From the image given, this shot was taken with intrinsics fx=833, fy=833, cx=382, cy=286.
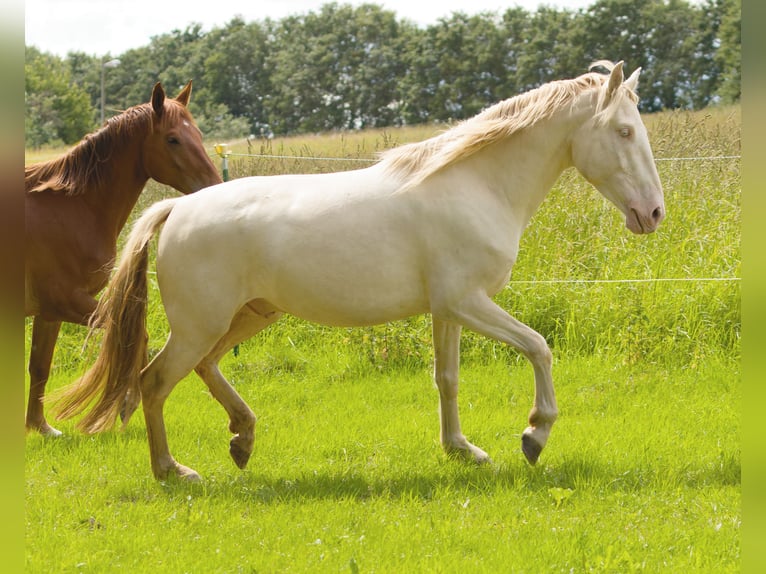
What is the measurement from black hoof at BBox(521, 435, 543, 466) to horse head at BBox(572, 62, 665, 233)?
4.20 feet

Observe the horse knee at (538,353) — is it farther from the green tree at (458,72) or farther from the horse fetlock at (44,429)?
the green tree at (458,72)

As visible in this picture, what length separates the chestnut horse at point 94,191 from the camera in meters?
5.53

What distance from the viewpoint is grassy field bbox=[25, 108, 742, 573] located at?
3.68 m

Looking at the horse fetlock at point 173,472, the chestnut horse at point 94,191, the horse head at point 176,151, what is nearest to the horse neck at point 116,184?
the chestnut horse at point 94,191

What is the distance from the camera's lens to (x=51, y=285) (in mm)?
5504

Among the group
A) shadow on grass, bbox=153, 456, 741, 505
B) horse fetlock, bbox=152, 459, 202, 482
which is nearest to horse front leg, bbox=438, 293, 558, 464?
shadow on grass, bbox=153, 456, 741, 505

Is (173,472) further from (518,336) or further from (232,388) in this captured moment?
(518,336)

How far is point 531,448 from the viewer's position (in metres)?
4.54

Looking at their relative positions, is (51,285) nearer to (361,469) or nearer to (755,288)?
(361,469)

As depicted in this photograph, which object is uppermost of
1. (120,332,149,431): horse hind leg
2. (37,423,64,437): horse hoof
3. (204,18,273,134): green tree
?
(204,18,273,134): green tree

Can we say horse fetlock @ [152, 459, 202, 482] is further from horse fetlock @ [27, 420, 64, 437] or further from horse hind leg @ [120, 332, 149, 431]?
horse fetlock @ [27, 420, 64, 437]

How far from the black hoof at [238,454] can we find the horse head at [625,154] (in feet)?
8.39

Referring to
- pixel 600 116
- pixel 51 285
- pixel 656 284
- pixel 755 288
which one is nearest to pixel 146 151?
pixel 51 285

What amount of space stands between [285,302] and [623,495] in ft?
6.80
